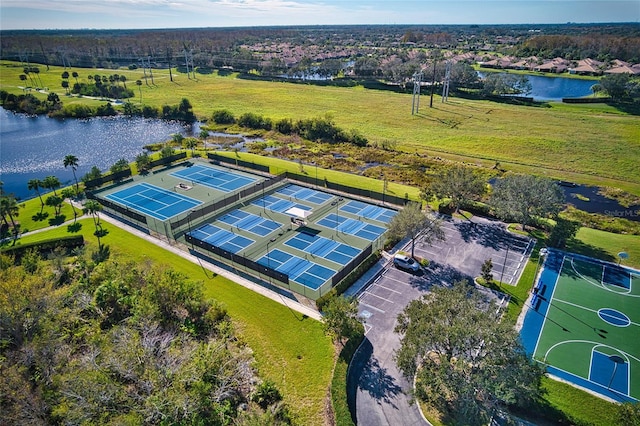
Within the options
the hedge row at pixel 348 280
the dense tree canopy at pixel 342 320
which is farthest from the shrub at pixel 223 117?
the dense tree canopy at pixel 342 320

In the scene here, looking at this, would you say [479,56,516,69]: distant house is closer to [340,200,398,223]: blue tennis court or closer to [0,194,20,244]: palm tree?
[340,200,398,223]: blue tennis court

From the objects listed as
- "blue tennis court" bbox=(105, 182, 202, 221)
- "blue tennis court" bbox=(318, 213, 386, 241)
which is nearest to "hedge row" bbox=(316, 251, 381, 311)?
"blue tennis court" bbox=(318, 213, 386, 241)

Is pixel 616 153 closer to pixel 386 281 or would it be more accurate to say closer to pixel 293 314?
pixel 386 281

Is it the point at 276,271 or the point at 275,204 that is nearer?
the point at 276,271

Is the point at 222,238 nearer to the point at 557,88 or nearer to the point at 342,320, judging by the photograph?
the point at 342,320

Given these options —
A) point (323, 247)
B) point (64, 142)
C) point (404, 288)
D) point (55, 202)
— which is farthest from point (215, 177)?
point (64, 142)

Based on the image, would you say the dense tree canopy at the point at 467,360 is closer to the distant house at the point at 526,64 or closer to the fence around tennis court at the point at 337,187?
the fence around tennis court at the point at 337,187
